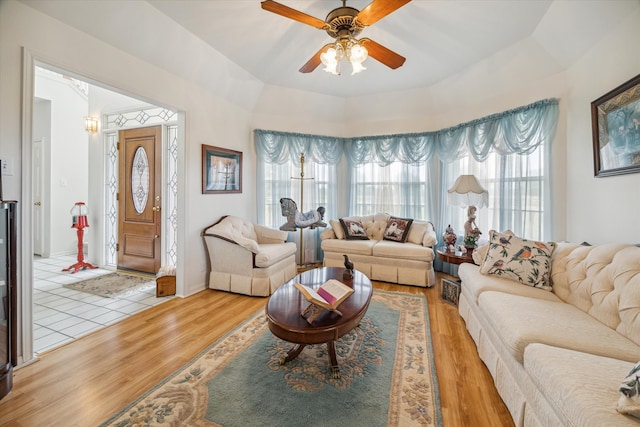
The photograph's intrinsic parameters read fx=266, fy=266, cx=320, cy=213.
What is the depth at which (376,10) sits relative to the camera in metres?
1.88

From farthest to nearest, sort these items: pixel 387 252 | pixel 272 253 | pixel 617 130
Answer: pixel 387 252 → pixel 272 253 → pixel 617 130

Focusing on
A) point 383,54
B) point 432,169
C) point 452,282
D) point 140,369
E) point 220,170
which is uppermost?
point 383,54

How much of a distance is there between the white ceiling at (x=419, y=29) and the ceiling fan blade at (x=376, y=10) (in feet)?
1.64

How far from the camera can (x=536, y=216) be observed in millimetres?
3160

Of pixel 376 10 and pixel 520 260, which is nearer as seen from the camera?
pixel 376 10

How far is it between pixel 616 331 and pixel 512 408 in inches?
30.2

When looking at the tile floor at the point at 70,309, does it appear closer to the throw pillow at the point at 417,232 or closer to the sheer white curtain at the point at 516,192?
the throw pillow at the point at 417,232

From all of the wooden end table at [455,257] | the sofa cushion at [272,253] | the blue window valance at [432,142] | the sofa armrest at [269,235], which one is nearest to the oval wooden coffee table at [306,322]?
the sofa cushion at [272,253]

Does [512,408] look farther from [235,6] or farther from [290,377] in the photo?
[235,6]

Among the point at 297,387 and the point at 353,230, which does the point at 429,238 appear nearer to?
the point at 353,230

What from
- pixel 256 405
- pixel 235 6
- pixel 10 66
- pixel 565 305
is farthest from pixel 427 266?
pixel 10 66

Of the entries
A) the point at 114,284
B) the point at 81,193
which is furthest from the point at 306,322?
the point at 81,193

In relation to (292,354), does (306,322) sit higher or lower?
higher

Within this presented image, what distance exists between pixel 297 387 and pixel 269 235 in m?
Result: 2.49
